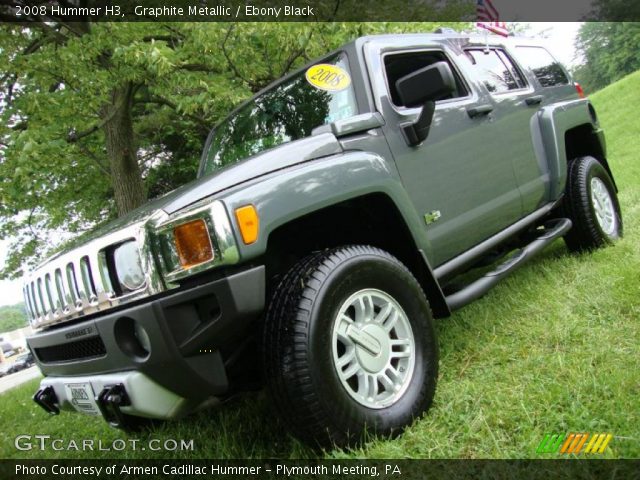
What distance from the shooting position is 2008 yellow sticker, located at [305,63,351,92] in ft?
9.01

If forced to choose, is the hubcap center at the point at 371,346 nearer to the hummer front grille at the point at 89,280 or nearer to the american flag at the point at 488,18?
the hummer front grille at the point at 89,280

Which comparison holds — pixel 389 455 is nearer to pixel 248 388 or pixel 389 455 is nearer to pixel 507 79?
pixel 248 388

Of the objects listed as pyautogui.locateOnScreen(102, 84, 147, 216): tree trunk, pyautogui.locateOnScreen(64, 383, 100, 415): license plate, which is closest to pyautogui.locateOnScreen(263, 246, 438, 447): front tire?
pyautogui.locateOnScreen(64, 383, 100, 415): license plate

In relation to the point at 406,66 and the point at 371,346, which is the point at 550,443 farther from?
the point at 406,66

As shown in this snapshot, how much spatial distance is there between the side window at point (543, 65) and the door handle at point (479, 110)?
1.11m

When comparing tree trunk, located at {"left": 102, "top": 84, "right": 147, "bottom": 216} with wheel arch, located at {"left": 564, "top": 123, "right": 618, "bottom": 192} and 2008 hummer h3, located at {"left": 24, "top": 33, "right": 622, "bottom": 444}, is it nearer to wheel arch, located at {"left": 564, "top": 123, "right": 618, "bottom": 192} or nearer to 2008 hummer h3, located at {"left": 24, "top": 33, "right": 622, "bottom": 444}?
2008 hummer h3, located at {"left": 24, "top": 33, "right": 622, "bottom": 444}

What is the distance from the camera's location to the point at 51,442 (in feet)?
11.4

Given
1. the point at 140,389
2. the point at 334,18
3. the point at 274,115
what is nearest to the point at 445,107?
the point at 274,115

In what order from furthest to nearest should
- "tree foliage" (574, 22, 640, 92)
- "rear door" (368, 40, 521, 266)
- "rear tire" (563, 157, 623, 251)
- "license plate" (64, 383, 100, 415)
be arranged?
1. "tree foliage" (574, 22, 640, 92)
2. "rear tire" (563, 157, 623, 251)
3. "rear door" (368, 40, 521, 266)
4. "license plate" (64, 383, 100, 415)

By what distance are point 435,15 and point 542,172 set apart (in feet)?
14.4

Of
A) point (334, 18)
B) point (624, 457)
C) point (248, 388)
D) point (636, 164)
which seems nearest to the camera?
point (624, 457)

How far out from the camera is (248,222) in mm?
1824

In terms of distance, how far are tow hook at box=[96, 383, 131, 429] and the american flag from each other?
136 inches

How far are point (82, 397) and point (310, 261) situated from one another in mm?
1091
